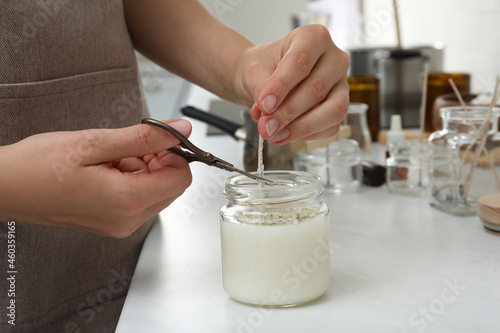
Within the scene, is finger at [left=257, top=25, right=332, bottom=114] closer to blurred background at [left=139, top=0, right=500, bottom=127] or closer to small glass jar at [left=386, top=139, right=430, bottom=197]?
small glass jar at [left=386, top=139, right=430, bottom=197]

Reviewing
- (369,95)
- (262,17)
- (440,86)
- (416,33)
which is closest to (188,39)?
(369,95)

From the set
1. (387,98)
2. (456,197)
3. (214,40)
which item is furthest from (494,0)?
(214,40)

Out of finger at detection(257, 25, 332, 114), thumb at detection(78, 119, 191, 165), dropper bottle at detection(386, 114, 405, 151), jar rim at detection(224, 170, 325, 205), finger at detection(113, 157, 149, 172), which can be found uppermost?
finger at detection(257, 25, 332, 114)

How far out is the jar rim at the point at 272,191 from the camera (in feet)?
2.08

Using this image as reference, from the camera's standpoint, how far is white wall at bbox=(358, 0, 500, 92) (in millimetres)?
1643

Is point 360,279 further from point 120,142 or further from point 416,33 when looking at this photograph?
point 416,33

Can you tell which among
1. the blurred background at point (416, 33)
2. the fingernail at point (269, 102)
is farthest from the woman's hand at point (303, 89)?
the blurred background at point (416, 33)

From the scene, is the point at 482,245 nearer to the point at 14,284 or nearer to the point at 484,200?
the point at 484,200

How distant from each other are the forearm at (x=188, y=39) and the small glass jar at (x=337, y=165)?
0.24m

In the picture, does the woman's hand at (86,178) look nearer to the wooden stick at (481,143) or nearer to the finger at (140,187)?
the finger at (140,187)

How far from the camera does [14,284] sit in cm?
75

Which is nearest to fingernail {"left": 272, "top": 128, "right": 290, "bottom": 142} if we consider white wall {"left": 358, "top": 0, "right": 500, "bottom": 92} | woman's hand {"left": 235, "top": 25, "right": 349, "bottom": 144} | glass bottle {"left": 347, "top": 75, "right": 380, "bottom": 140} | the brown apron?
woman's hand {"left": 235, "top": 25, "right": 349, "bottom": 144}

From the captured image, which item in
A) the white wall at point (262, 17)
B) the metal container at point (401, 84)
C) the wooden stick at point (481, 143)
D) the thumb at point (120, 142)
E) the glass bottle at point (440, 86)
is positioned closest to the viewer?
the thumb at point (120, 142)

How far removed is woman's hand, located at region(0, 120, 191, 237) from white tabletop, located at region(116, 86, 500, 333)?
0.12 m
